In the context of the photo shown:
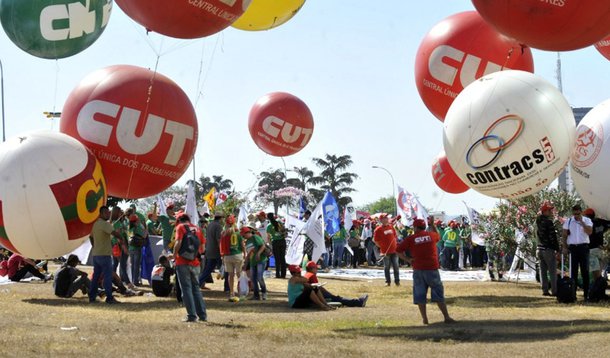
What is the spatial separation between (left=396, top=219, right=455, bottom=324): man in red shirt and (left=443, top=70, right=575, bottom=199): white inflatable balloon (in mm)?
1700

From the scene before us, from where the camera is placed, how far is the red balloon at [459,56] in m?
12.2

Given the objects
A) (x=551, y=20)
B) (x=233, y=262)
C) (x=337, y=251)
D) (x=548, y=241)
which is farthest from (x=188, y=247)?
(x=337, y=251)

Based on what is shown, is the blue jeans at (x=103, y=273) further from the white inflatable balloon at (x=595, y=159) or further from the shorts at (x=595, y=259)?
the shorts at (x=595, y=259)

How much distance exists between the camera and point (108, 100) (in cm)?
1215

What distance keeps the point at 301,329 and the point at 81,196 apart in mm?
3595

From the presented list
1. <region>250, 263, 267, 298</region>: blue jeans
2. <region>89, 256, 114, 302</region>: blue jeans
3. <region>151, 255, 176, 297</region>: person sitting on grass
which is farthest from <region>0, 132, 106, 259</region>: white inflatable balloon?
<region>250, 263, 267, 298</region>: blue jeans

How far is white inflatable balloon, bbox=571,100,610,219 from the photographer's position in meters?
12.0

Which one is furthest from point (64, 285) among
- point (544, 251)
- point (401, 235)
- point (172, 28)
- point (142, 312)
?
point (401, 235)

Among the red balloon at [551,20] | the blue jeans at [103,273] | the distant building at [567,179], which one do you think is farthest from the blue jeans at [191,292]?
the distant building at [567,179]

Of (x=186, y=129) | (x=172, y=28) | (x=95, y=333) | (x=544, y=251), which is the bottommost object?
(x=95, y=333)

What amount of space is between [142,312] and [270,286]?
22.6 feet

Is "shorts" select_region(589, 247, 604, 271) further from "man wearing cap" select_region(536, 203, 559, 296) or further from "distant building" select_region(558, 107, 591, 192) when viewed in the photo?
"distant building" select_region(558, 107, 591, 192)

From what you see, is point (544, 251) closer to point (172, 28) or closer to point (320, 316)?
point (320, 316)

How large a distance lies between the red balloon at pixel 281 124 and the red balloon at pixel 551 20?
43.6 feet
